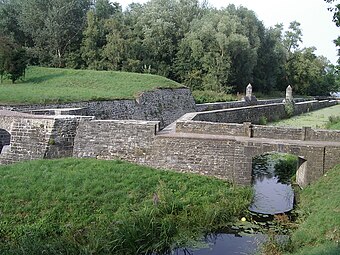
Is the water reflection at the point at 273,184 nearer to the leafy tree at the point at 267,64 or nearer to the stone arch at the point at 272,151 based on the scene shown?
the stone arch at the point at 272,151

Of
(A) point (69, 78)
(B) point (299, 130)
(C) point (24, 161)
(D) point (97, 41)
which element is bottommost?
(C) point (24, 161)

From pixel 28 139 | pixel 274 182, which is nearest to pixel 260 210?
pixel 274 182

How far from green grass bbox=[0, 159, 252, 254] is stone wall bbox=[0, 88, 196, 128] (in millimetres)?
6299

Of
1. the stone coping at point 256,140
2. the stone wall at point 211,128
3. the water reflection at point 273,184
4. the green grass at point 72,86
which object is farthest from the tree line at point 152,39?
the stone coping at point 256,140

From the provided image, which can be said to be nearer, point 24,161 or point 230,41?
point 24,161

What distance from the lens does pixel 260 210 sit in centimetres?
1296

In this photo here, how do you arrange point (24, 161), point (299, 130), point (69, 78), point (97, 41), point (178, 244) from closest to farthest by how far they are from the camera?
point (178, 244) < point (24, 161) < point (299, 130) < point (69, 78) < point (97, 41)

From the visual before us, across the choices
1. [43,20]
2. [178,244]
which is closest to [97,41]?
[43,20]

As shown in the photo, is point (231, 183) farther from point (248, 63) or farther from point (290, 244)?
point (248, 63)

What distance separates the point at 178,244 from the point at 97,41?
3187cm

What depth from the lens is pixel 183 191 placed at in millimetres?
13016

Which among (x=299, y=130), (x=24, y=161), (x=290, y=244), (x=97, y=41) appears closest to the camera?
(x=290, y=244)

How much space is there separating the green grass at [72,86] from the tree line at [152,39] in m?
7.34

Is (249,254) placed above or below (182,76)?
below
